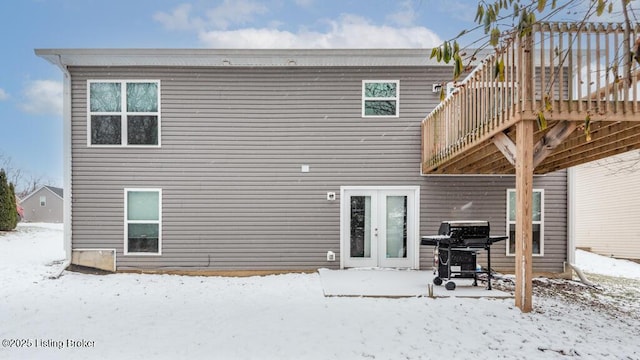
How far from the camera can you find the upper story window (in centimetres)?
884

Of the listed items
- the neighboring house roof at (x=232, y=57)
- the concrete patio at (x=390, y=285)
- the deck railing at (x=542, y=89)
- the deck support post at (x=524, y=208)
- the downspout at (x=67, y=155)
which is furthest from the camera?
the downspout at (x=67, y=155)

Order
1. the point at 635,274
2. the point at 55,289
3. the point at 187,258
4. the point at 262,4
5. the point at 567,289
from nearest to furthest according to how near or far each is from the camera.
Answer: the point at 55,289, the point at 567,289, the point at 187,258, the point at 635,274, the point at 262,4

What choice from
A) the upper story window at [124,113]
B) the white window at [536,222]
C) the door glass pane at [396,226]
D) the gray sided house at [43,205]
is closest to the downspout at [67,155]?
the upper story window at [124,113]

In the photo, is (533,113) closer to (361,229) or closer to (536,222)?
(361,229)

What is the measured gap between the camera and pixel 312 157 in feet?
29.2

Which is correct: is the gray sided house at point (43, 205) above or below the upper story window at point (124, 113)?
below

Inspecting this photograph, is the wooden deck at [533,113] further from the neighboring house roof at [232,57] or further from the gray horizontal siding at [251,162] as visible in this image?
the gray horizontal siding at [251,162]

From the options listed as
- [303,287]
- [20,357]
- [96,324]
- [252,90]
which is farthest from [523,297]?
[252,90]

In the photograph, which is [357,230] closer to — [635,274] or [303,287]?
[303,287]

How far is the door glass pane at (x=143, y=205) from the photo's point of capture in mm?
8836

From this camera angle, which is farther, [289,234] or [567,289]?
[289,234]

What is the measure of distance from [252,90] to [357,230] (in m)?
3.65

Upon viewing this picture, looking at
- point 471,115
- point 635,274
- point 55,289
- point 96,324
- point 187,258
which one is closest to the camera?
point 96,324

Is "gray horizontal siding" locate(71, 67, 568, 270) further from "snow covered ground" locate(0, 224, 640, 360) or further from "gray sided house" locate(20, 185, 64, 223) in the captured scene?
"gray sided house" locate(20, 185, 64, 223)
